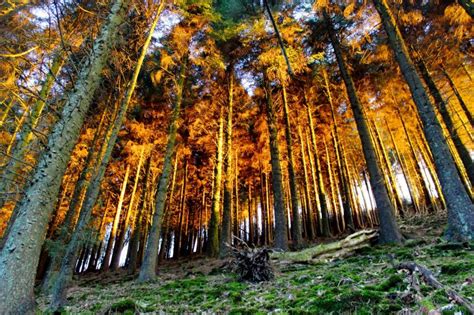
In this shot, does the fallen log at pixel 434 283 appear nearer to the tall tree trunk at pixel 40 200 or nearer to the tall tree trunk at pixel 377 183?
the tall tree trunk at pixel 40 200

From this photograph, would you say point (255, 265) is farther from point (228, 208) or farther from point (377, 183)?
point (228, 208)

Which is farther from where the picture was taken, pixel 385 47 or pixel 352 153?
pixel 352 153

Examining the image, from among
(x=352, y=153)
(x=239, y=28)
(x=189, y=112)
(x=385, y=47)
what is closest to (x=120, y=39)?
(x=239, y=28)

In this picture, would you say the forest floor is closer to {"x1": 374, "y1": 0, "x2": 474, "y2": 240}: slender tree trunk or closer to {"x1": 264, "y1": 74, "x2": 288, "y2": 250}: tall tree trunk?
{"x1": 374, "y1": 0, "x2": 474, "y2": 240}: slender tree trunk

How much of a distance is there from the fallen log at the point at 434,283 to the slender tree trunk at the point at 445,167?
3.60m

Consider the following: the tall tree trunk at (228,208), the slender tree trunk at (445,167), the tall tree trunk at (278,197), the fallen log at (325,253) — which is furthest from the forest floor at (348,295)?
the tall tree trunk at (228,208)

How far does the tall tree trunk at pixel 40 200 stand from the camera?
2.96m

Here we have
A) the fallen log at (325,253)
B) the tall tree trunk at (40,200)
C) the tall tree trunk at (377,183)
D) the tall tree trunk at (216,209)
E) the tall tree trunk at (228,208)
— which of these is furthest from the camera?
the tall tree trunk at (216,209)

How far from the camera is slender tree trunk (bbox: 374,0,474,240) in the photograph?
19.0 feet

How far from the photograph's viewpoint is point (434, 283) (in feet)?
8.29

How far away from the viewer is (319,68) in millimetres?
14586

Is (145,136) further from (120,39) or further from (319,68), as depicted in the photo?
(319,68)

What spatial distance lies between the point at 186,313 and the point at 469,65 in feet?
58.1

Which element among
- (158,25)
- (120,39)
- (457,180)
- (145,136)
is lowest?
(457,180)
